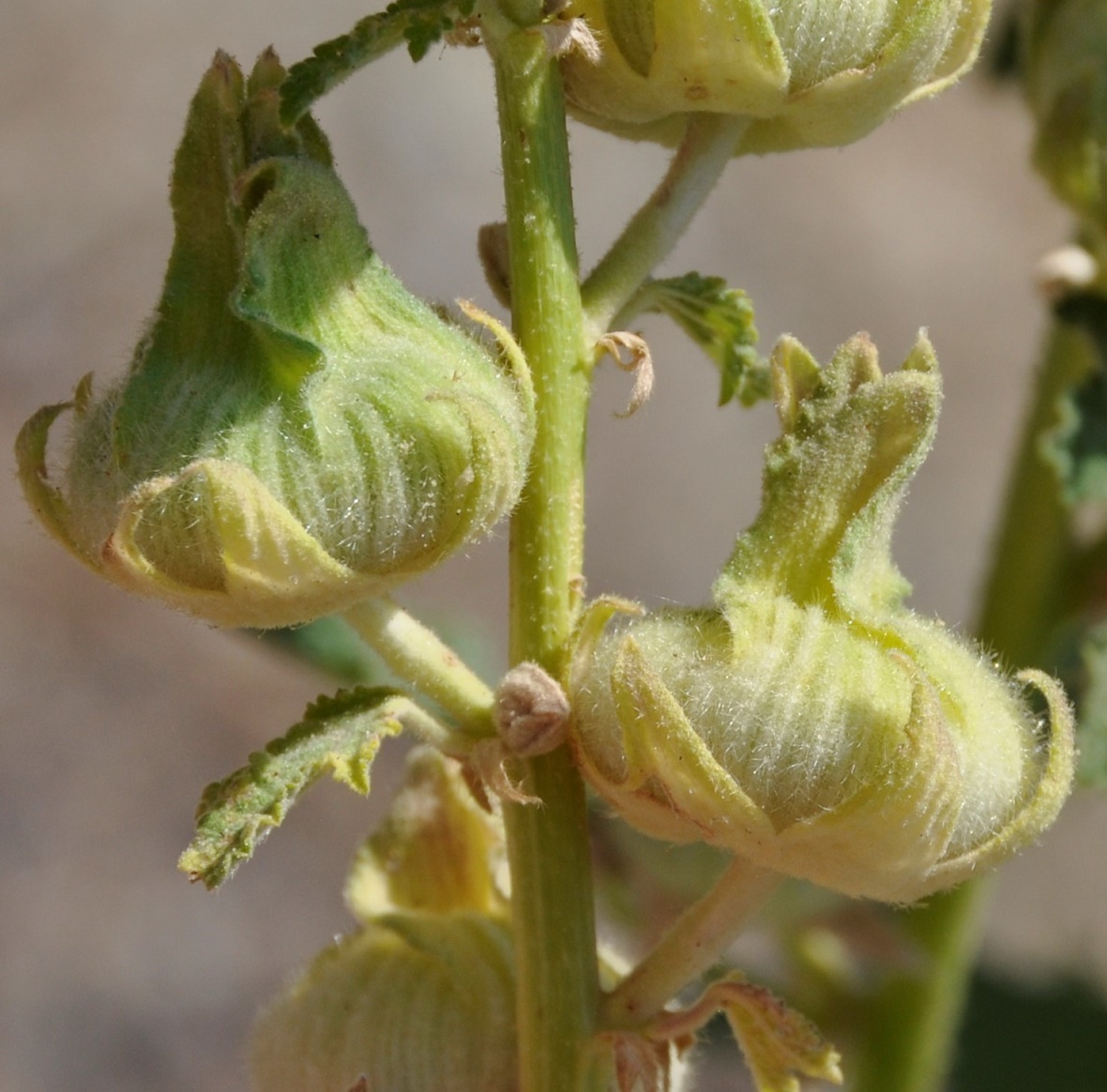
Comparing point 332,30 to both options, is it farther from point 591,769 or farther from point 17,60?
point 591,769

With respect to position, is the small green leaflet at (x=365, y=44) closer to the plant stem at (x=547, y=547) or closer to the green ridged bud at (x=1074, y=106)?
the plant stem at (x=547, y=547)

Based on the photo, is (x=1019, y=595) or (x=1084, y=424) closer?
(x=1084, y=424)

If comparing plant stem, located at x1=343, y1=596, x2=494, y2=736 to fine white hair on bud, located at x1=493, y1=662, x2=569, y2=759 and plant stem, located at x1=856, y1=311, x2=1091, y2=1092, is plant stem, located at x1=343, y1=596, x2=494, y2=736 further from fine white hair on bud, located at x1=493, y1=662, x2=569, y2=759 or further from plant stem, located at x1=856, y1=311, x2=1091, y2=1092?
plant stem, located at x1=856, y1=311, x2=1091, y2=1092

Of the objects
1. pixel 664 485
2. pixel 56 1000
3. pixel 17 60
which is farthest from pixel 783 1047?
pixel 17 60

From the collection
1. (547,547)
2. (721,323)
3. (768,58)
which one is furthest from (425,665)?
(768,58)

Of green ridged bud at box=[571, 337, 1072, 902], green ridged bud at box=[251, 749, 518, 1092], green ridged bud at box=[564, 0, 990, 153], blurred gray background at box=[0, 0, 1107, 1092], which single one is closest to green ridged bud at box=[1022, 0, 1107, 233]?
green ridged bud at box=[564, 0, 990, 153]

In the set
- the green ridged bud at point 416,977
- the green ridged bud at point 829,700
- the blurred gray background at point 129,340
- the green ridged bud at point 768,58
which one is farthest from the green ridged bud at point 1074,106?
the blurred gray background at point 129,340

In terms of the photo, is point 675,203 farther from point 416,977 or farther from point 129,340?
point 129,340
